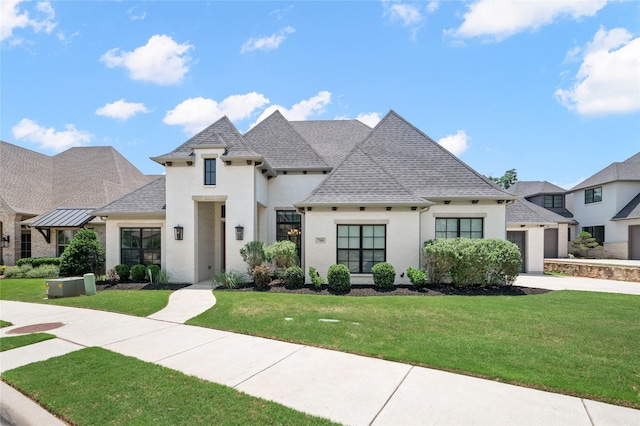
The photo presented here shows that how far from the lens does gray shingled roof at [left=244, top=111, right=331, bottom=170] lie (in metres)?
17.4

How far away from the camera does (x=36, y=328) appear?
305 inches

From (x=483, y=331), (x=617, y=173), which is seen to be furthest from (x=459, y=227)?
(x=617, y=173)

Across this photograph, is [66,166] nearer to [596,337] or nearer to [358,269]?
[358,269]

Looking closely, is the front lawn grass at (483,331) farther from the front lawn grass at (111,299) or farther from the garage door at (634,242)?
the garage door at (634,242)

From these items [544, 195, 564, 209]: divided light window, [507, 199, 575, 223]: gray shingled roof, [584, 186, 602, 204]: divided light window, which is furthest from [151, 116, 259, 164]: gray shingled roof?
[544, 195, 564, 209]: divided light window

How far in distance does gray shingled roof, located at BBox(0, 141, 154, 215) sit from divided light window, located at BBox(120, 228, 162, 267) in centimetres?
883

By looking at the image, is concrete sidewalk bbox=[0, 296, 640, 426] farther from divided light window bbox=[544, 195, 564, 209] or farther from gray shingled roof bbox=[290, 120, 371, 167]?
divided light window bbox=[544, 195, 564, 209]

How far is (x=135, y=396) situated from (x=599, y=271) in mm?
21920

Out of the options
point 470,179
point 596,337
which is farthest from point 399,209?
point 596,337

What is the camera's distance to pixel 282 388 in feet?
14.5

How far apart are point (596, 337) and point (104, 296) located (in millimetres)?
14348

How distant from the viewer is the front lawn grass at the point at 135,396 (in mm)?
3682

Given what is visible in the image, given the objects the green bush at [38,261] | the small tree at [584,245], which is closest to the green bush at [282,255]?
the green bush at [38,261]

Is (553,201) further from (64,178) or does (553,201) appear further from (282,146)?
(64,178)
